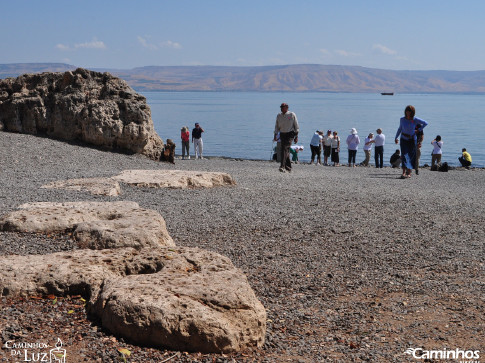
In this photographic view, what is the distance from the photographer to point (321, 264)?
756 centimetres

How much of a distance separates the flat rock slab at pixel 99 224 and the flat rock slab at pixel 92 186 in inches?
103

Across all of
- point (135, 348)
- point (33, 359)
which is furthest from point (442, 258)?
point (33, 359)

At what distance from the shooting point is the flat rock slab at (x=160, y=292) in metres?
4.56

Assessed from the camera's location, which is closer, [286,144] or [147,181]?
[147,181]

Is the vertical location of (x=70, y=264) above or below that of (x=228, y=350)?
above

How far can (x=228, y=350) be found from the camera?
4602 millimetres

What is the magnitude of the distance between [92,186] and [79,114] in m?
9.32

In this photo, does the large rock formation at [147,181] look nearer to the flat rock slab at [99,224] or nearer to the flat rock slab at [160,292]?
the flat rock slab at [99,224]

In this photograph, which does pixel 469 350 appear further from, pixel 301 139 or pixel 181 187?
pixel 301 139

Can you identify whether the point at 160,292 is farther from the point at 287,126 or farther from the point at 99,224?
the point at 287,126

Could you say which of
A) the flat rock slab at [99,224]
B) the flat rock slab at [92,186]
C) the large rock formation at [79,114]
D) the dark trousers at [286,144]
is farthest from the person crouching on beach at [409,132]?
the flat rock slab at [99,224]

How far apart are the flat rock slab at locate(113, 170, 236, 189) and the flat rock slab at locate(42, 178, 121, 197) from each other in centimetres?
82

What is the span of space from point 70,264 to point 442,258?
5.13 metres

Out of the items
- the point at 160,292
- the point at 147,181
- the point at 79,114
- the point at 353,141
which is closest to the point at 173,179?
the point at 147,181
